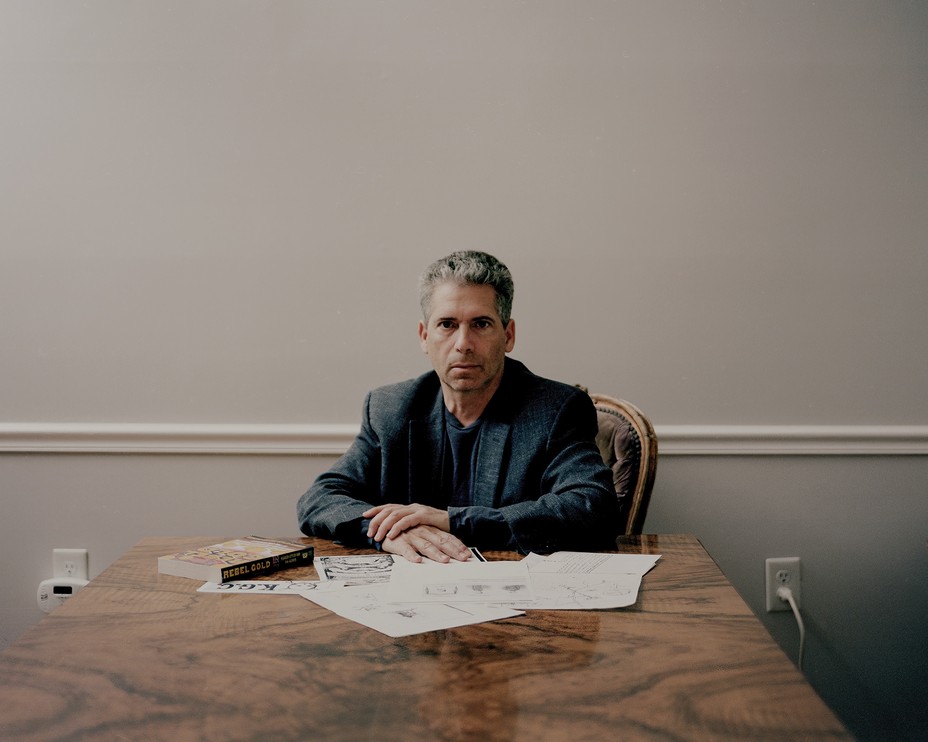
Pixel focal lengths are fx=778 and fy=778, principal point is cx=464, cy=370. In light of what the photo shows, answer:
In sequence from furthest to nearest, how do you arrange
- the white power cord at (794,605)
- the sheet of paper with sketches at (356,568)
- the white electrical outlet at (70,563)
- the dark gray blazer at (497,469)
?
the white electrical outlet at (70,563), the white power cord at (794,605), the dark gray blazer at (497,469), the sheet of paper with sketches at (356,568)

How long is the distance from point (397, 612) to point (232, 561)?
375 mm

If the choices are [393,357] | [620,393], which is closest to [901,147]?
[620,393]

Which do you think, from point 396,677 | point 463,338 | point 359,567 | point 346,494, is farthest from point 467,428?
point 396,677

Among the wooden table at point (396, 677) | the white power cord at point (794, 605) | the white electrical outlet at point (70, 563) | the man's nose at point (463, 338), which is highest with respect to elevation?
the man's nose at point (463, 338)

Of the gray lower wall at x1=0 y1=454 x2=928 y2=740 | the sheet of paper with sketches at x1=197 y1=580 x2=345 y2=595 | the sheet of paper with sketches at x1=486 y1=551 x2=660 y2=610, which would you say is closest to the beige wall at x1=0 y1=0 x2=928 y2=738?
the gray lower wall at x1=0 y1=454 x2=928 y2=740

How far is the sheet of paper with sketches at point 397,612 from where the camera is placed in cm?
104

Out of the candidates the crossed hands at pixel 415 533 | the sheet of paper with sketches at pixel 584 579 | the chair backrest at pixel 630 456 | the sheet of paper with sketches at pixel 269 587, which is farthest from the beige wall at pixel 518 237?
the sheet of paper with sketches at pixel 269 587

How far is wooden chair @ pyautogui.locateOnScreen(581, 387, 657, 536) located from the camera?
182 cm

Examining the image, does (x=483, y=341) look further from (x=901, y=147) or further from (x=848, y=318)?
(x=901, y=147)

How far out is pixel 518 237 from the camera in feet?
7.63

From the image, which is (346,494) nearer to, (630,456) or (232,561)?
(232,561)

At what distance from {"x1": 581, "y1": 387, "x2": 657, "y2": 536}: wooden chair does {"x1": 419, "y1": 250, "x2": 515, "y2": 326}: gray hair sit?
0.38 meters

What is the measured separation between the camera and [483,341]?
1.81 meters

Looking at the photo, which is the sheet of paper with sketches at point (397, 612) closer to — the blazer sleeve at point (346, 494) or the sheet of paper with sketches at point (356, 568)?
the sheet of paper with sketches at point (356, 568)
